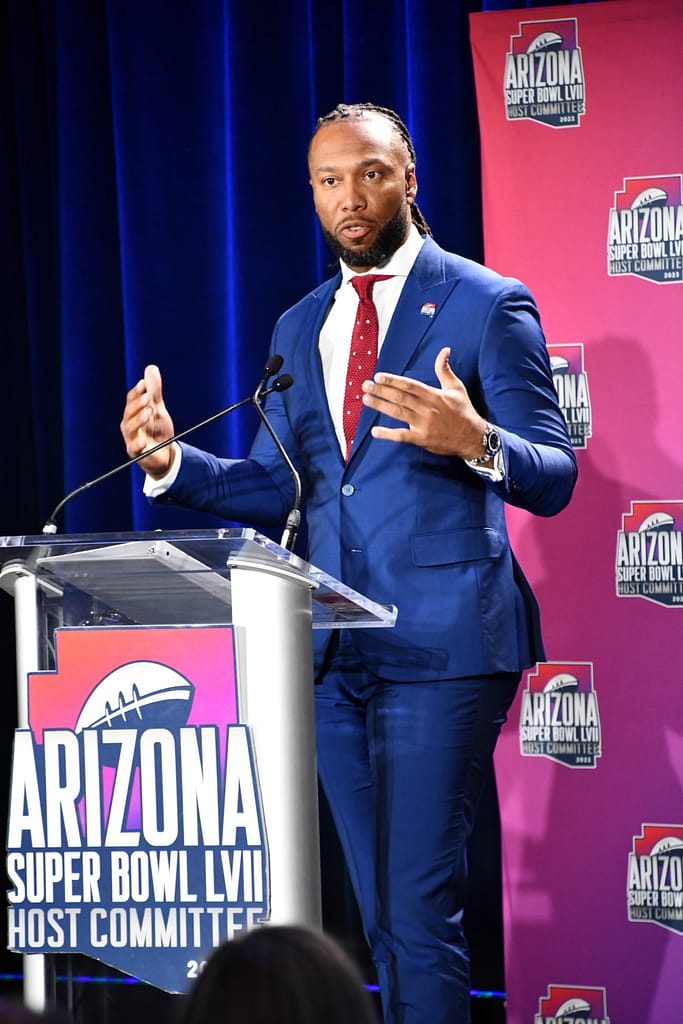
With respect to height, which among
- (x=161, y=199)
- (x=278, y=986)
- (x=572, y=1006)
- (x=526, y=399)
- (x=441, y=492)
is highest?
(x=161, y=199)

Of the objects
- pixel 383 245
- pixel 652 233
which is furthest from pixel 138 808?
pixel 652 233

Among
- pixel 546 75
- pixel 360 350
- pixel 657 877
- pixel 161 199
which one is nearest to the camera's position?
pixel 360 350

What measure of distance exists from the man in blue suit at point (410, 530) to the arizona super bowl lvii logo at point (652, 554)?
66 centimetres

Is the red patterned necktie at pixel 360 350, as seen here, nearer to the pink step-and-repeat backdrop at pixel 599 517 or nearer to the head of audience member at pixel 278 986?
the pink step-and-repeat backdrop at pixel 599 517

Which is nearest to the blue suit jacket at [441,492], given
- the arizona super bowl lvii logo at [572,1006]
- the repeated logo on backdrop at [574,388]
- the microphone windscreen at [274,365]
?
the microphone windscreen at [274,365]

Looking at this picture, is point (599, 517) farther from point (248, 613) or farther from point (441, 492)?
point (248, 613)

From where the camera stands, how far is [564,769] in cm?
307

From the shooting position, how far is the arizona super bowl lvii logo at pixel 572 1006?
3.01 metres

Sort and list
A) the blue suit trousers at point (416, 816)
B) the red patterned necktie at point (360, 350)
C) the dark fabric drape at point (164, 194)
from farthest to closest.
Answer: the dark fabric drape at point (164, 194)
the red patterned necktie at point (360, 350)
the blue suit trousers at point (416, 816)

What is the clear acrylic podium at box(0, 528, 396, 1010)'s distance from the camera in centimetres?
172

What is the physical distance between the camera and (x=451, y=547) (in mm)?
2324

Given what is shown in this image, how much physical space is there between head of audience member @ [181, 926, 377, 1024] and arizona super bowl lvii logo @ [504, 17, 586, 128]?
258 centimetres

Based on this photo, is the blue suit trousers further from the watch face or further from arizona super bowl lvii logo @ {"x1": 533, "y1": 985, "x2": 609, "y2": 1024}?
arizona super bowl lvii logo @ {"x1": 533, "y1": 985, "x2": 609, "y2": 1024}

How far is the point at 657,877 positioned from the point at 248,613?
5.57 ft
